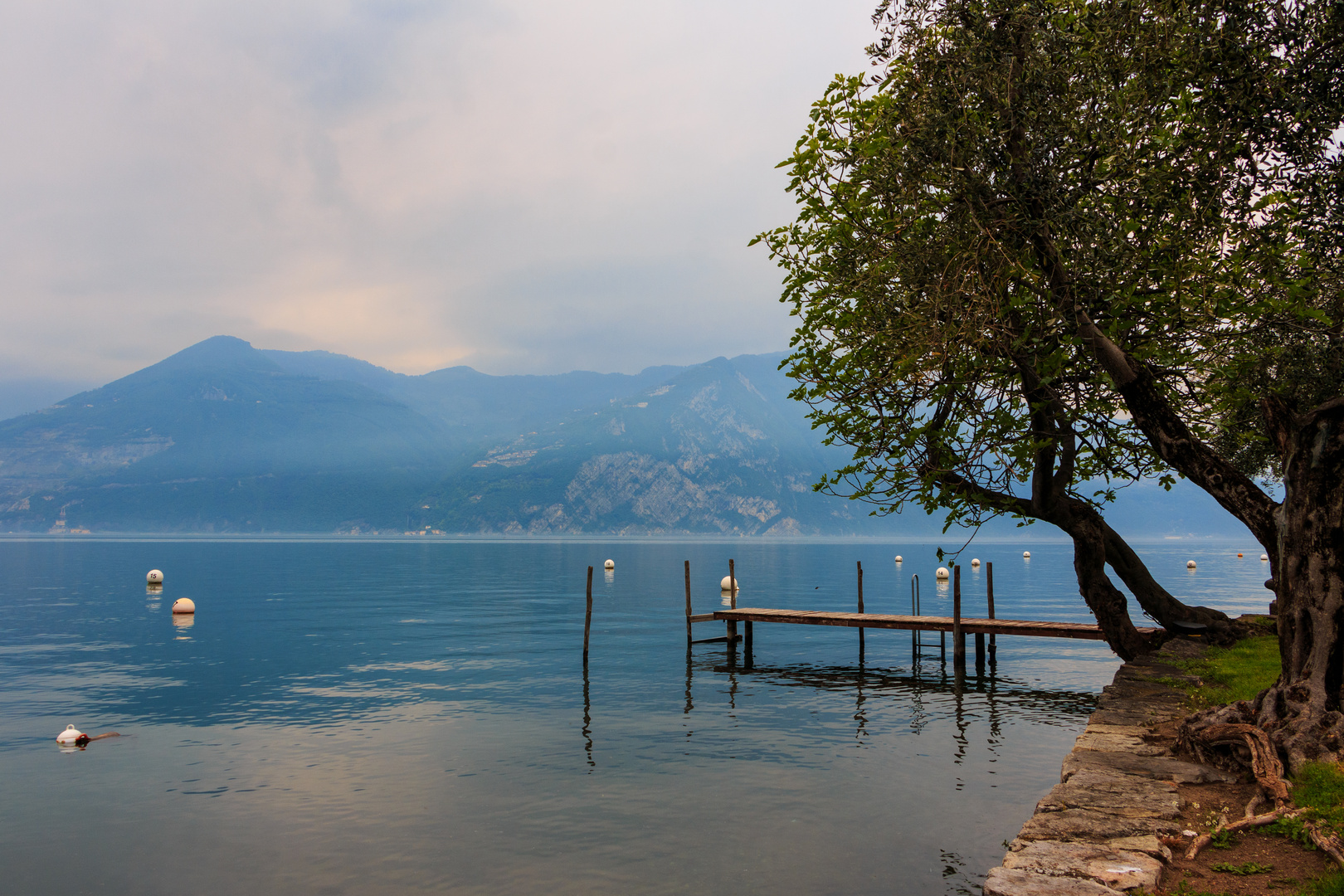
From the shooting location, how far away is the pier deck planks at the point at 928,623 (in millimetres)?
31578

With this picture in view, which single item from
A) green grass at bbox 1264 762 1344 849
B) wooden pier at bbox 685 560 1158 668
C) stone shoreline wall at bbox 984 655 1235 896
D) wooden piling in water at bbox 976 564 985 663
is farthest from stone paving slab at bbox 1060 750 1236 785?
wooden piling in water at bbox 976 564 985 663

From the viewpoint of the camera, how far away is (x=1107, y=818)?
985 centimetres

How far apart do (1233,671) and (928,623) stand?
17.2 metres

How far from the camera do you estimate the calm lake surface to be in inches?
593

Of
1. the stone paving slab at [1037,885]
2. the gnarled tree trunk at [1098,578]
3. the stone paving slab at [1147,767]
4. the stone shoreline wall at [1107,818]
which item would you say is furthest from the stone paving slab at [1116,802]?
the gnarled tree trunk at [1098,578]

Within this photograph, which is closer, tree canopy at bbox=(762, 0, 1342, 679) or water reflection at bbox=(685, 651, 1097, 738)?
tree canopy at bbox=(762, 0, 1342, 679)

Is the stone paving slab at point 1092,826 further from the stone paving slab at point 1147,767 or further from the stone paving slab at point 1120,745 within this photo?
the stone paving slab at point 1120,745

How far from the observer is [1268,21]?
13.4 metres

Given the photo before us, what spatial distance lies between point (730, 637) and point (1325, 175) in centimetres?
3162

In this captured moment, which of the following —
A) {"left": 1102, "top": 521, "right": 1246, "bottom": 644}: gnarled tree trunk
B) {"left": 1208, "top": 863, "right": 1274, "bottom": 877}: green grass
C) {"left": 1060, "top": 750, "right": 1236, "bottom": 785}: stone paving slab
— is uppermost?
{"left": 1102, "top": 521, "right": 1246, "bottom": 644}: gnarled tree trunk

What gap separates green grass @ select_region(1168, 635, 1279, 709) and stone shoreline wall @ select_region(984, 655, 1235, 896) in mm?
1329

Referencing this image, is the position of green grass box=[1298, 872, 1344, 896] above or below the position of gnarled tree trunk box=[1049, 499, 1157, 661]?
below

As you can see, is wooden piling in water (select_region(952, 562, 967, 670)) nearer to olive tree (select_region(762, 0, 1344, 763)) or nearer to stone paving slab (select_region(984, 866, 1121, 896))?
olive tree (select_region(762, 0, 1344, 763))

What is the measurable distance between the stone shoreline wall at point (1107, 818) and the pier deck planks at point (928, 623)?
55.7 feet
